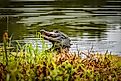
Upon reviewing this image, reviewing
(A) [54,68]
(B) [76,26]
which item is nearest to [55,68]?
(A) [54,68]

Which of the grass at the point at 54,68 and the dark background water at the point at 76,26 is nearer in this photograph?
the grass at the point at 54,68

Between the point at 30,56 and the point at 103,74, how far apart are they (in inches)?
32.2

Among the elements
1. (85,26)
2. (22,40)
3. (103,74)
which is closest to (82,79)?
(103,74)

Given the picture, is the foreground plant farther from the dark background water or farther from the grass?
the dark background water

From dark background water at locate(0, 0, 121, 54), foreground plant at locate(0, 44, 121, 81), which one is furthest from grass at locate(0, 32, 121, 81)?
dark background water at locate(0, 0, 121, 54)

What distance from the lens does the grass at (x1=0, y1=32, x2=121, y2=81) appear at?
446cm

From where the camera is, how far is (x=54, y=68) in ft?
14.9

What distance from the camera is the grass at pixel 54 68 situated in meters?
4.46

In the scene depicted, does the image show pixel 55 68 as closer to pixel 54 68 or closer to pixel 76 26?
pixel 54 68

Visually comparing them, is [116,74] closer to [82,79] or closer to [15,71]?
[82,79]

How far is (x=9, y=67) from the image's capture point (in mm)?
4520

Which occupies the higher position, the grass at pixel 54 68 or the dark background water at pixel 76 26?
the grass at pixel 54 68

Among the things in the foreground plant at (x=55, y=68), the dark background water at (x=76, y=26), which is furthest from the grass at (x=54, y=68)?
the dark background water at (x=76, y=26)

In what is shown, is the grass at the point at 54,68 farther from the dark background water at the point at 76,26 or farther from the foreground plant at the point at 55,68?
the dark background water at the point at 76,26
